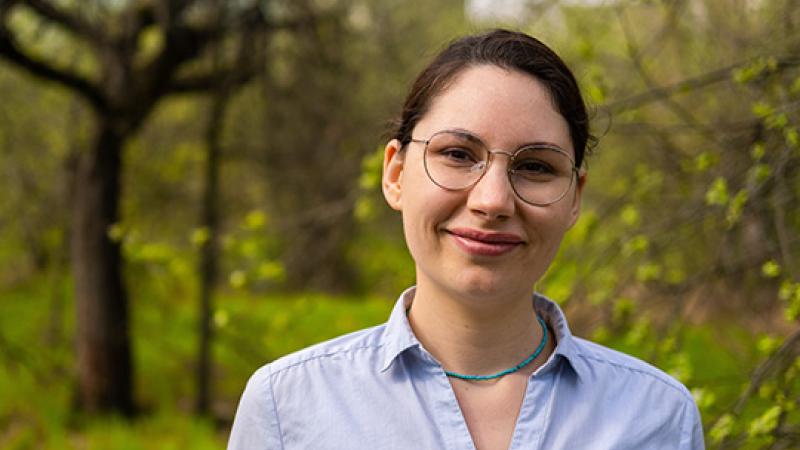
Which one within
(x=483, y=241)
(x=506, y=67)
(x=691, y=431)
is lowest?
(x=691, y=431)

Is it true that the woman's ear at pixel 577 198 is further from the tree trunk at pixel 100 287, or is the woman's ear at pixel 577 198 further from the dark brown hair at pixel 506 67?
the tree trunk at pixel 100 287

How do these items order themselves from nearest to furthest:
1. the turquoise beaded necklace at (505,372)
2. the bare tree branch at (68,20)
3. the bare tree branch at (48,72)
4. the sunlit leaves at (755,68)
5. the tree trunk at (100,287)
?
the turquoise beaded necklace at (505,372) < the sunlit leaves at (755,68) < the bare tree branch at (48,72) < the bare tree branch at (68,20) < the tree trunk at (100,287)

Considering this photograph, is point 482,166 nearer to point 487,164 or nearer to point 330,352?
point 487,164

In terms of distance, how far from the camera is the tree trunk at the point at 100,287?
5.82 m

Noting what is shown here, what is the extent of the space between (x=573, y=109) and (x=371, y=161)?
5.19ft

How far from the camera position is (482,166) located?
1.39 metres

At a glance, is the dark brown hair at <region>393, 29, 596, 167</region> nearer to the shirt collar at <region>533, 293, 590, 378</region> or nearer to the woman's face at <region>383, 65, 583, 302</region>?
the woman's face at <region>383, 65, 583, 302</region>

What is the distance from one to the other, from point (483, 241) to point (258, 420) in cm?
46

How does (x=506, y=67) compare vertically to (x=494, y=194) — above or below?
above

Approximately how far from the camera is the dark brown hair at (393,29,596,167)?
1.43m

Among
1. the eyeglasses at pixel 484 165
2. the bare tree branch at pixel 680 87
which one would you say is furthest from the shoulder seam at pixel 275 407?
the bare tree branch at pixel 680 87

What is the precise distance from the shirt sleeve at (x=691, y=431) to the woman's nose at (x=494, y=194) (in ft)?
1.51

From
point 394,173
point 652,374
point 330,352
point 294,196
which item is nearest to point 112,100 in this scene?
point 294,196

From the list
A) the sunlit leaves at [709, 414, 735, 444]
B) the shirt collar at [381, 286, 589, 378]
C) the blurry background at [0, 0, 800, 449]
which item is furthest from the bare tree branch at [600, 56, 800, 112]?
the shirt collar at [381, 286, 589, 378]
